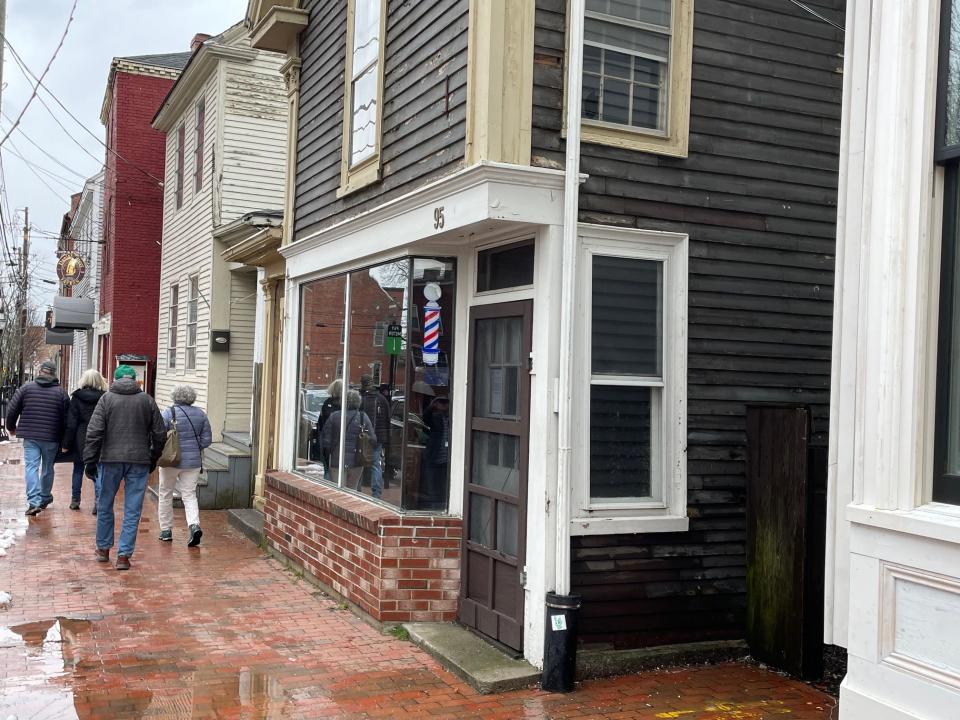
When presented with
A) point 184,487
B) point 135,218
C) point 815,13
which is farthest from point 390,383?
point 135,218

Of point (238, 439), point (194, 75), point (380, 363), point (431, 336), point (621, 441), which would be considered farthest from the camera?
point (194, 75)

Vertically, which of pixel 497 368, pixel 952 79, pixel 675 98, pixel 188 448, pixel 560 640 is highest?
pixel 675 98

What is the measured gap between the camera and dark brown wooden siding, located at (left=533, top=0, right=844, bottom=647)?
633 centimetres

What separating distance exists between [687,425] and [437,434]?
184 centimetres

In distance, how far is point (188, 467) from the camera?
10305 mm

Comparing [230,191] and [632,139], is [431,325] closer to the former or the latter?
[632,139]

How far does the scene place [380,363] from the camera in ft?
25.4

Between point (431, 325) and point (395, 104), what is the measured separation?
181cm

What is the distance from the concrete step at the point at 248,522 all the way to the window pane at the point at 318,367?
4.27 ft

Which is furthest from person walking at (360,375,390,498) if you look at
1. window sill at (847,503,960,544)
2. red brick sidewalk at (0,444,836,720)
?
window sill at (847,503,960,544)

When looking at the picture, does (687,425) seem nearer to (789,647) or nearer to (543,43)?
(789,647)

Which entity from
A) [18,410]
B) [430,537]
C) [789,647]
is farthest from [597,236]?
[18,410]

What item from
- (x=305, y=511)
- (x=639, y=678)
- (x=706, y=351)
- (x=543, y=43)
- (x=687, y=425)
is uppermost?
(x=543, y=43)

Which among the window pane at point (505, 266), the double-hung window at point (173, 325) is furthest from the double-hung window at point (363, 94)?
the double-hung window at point (173, 325)
